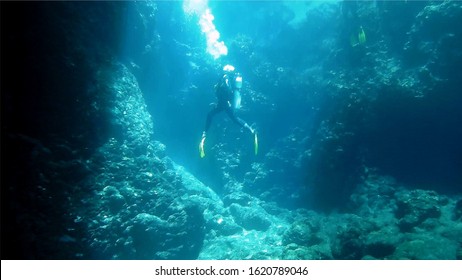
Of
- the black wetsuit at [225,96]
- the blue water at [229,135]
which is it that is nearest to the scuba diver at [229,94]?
the black wetsuit at [225,96]

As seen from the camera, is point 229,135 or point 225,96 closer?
point 225,96

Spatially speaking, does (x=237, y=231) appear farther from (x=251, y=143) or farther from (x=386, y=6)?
(x=386, y=6)

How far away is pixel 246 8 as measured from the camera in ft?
60.5

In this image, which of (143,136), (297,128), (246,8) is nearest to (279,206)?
(297,128)

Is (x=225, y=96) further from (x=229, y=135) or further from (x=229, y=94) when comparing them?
(x=229, y=135)

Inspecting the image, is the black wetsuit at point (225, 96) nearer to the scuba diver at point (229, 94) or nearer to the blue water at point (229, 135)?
the scuba diver at point (229, 94)

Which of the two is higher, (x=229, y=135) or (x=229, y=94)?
(x=229, y=135)

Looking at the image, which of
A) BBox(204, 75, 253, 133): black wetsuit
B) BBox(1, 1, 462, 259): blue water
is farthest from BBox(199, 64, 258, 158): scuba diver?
BBox(1, 1, 462, 259): blue water

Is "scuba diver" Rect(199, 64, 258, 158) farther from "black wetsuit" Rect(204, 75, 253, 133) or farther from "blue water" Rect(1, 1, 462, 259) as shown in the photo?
"blue water" Rect(1, 1, 462, 259)

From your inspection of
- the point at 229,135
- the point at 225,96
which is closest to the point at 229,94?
the point at 225,96

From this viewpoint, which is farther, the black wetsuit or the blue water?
the black wetsuit

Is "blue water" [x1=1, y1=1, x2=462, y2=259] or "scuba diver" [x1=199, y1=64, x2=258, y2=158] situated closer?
"blue water" [x1=1, y1=1, x2=462, y2=259]

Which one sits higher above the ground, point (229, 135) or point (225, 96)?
point (229, 135)
